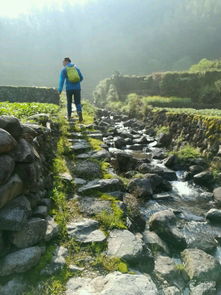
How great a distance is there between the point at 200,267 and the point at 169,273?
625 millimetres

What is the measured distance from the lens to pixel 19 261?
10.5ft

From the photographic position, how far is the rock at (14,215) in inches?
129

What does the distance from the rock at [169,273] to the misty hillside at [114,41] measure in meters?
92.7

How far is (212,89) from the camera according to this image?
94.7ft

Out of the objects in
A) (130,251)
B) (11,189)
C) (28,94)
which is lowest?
(130,251)

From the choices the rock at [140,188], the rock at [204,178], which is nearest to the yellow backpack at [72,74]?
the rock at [140,188]

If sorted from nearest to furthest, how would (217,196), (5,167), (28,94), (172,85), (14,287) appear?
(14,287) → (5,167) → (217,196) → (28,94) → (172,85)

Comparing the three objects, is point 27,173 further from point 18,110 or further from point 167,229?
point 18,110

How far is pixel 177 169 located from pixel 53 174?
681 cm

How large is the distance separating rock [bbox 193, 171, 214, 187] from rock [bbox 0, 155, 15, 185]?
301 inches

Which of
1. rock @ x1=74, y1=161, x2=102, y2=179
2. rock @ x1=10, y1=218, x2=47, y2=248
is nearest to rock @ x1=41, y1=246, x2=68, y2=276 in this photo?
rock @ x1=10, y1=218, x2=47, y2=248

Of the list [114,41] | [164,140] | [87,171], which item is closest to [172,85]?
[164,140]

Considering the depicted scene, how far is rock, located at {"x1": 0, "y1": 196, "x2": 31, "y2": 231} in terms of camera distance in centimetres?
329

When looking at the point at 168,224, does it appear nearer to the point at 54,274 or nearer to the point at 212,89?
the point at 54,274
